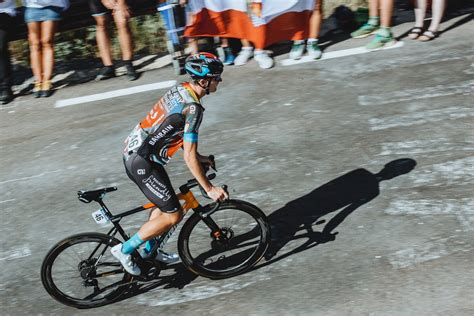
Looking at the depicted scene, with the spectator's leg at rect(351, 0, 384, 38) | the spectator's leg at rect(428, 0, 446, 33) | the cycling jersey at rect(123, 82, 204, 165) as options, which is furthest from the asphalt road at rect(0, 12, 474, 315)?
the cycling jersey at rect(123, 82, 204, 165)

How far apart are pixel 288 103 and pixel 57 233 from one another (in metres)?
4.02

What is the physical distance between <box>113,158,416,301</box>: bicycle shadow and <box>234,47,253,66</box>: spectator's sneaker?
13.2 ft

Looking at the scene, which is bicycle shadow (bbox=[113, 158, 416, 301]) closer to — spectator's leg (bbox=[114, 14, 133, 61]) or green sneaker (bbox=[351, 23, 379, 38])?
green sneaker (bbox=[351, 23, 379, 38])

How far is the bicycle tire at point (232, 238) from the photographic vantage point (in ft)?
21.8

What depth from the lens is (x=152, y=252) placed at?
6.75 meters

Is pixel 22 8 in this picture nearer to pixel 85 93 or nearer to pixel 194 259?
pixel 85 93

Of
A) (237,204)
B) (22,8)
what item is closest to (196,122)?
(237,204)

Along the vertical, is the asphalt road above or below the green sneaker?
below

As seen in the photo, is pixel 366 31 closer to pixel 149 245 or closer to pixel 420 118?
pixel 420 118

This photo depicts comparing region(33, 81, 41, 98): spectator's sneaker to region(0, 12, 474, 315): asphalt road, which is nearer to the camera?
region(0, 12, 474, 315): asphalt road

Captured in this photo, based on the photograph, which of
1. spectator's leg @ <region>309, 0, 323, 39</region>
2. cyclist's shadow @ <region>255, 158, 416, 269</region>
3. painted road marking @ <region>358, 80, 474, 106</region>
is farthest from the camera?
spectator's leg @ <region>309, 0, 323, 39</region>

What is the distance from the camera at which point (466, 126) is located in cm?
911

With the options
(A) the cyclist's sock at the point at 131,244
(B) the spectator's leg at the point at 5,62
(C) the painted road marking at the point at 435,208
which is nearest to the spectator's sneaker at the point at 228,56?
(B) the spectator's leg at the point at 5,62

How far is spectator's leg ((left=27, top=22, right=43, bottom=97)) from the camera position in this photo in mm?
11508
